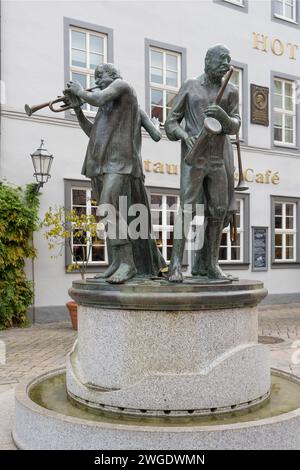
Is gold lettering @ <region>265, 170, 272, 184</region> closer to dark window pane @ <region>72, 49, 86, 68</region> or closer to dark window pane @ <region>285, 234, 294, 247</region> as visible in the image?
dark window pane @ <region>285, 234, 294, 247</region>

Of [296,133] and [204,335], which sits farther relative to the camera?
[296,133]

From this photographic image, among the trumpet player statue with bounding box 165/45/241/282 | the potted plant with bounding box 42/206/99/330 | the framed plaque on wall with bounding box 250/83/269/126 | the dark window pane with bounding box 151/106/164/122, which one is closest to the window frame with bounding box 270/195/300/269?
the framed plaque on wall with bounding box 250/83/269/126

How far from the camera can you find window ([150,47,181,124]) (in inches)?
512

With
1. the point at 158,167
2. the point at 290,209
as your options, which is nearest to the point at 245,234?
the point at 290,209

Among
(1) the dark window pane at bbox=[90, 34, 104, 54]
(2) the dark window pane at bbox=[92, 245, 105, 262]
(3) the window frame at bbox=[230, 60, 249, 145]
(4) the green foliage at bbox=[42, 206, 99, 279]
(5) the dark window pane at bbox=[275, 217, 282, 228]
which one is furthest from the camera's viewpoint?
(5) the dark window pane at bbox=[275, 217, 282, 228]

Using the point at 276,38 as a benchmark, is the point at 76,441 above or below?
below

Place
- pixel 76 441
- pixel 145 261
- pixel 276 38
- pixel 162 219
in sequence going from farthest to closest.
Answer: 1. pixel 276 38
2. pixel 162 219
3. pixel 145 261
4. pixel 76 441

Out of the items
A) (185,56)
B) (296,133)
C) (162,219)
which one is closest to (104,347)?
(162,219)

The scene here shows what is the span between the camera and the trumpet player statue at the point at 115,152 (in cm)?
418

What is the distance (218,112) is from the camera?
3898 millimetres

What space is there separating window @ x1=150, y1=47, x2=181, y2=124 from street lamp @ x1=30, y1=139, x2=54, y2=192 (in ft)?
11.6

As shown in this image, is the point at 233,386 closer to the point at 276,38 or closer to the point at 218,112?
the point at 218,112

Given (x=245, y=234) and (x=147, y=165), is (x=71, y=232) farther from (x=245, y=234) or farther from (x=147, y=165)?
(x=245, y=234)

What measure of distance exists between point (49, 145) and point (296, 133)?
7964 millimetres
